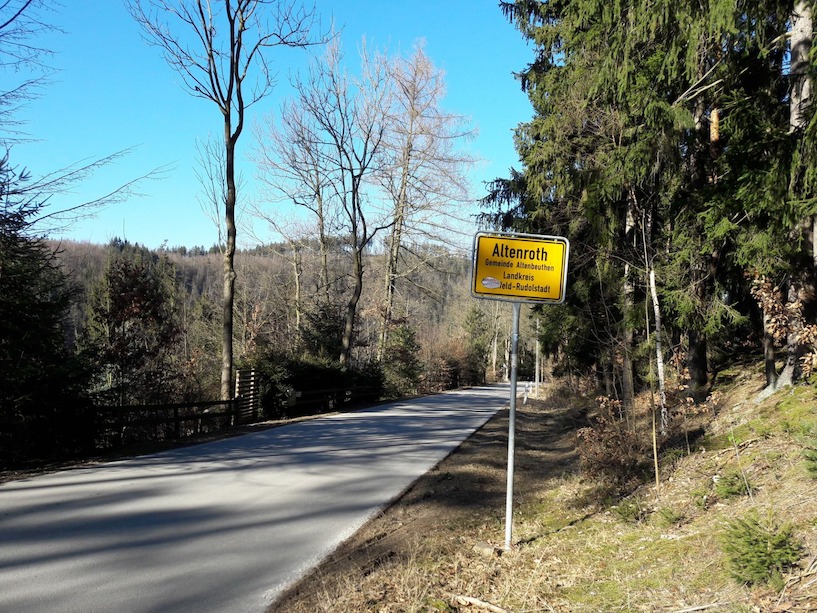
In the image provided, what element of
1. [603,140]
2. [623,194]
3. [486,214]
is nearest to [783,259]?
[623,194]

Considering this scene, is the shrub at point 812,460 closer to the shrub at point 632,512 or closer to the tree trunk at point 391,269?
the shrub at point 632,512

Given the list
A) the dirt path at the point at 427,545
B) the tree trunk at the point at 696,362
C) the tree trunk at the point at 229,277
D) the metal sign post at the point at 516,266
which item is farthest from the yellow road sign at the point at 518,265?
the tree trunk at the point at 229,277

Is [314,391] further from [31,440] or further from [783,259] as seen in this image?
[783,259]

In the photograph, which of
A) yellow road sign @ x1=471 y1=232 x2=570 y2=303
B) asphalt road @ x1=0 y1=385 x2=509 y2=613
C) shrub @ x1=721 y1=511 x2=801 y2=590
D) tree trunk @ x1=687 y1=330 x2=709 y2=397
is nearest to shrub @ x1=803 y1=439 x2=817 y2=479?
shrub @ x1=721 y1=511 x2=801 y2=590

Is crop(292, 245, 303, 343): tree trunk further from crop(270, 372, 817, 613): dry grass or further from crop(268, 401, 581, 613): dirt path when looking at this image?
crop(270, 372, 817, 613): dry grass

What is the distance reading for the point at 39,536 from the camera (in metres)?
5.64

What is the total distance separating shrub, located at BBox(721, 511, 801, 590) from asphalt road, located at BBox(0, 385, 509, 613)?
326cm

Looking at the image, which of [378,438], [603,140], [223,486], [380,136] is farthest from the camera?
[380,136]

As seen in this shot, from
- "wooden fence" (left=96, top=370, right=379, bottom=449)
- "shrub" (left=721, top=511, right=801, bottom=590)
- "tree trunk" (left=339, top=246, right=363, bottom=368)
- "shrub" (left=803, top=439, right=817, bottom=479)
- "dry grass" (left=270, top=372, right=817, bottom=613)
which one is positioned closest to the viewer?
"shrub" (left=721, top=511, right=801, bottom=590)

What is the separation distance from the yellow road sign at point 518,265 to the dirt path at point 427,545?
246cm

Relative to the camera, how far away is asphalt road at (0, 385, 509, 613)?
443 centimetres

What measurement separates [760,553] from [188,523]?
5286 mm

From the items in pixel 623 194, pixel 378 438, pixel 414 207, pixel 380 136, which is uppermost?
pixel 380 136

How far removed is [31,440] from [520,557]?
907cm
